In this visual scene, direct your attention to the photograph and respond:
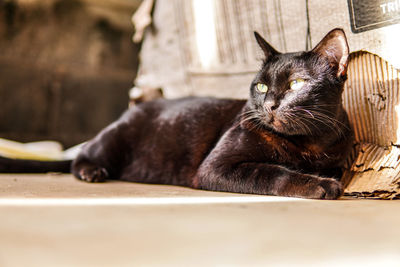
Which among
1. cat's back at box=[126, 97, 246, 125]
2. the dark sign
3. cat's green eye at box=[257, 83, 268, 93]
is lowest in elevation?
cat's back at box=[126, 97, 246, 125]

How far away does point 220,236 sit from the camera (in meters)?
0.73

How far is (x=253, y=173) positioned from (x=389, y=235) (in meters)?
0.61

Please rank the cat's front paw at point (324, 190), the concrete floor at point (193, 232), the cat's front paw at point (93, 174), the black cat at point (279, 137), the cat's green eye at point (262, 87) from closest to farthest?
the concrete floor at point (193, 232) < the cat's front paw at point (324, 190) < the black cat at point (279, 137) < the cat's green eye at point (262, 87) < the cat's front paw at point (93, 174)

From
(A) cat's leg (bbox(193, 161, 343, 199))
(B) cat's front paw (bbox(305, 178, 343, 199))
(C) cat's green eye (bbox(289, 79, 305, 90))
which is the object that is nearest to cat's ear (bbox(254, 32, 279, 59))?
(C) cat's green eye (bbox(289, 79, 305, 90))

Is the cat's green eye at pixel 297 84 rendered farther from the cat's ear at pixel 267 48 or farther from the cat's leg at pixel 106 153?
the cat's leg at pixel 106 153

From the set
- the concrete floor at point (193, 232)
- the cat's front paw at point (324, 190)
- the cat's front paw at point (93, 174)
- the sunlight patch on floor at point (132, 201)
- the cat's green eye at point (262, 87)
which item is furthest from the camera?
the cat's front paw at point (93, 174)

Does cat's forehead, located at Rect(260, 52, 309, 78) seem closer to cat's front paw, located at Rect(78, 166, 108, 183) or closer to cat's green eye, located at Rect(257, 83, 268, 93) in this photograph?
cat's green eye, located at Rect(257, 83, 268, 93)

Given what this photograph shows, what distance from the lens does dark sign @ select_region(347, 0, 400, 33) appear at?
1383 mm

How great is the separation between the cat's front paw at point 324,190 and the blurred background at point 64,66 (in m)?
2.79

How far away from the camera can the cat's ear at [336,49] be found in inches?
52.6

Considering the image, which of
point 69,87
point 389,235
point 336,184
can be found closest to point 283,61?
point 336,184

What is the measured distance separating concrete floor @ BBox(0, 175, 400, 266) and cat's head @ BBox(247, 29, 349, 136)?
353 millimetres

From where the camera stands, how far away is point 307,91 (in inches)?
52.1

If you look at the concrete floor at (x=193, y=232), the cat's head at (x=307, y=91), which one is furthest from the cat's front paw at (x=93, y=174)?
the cat's head at (x=307, y=91)
